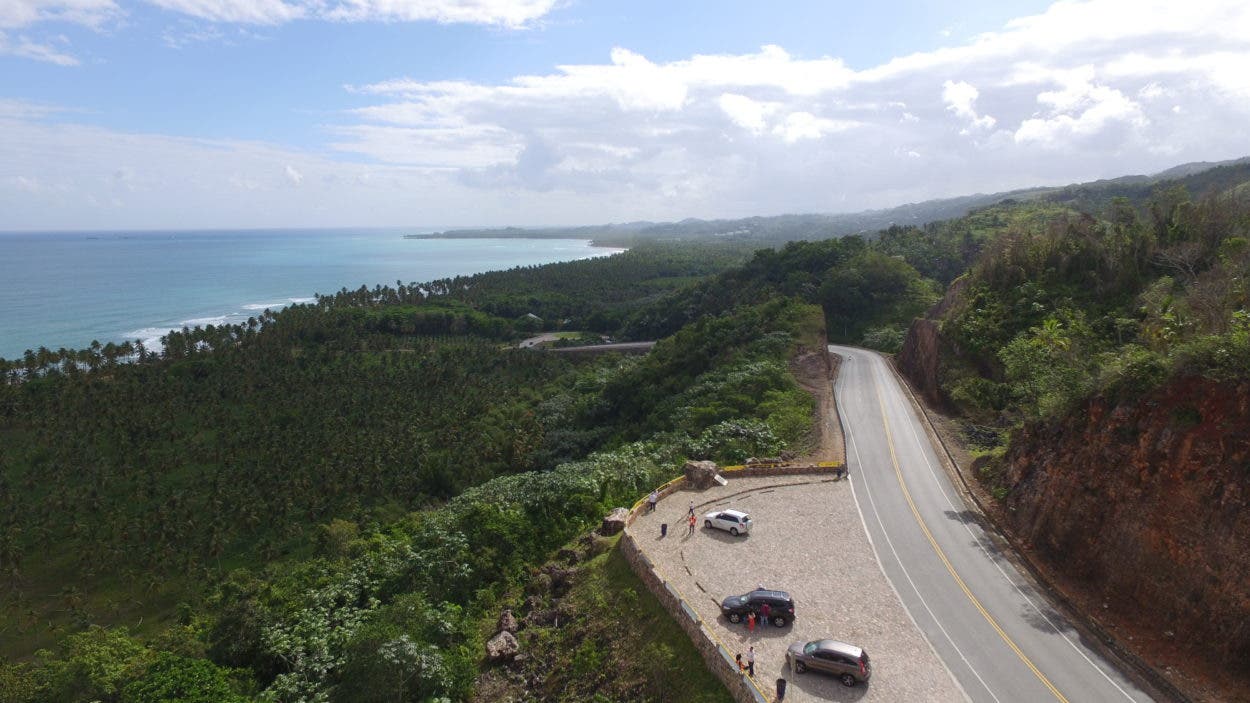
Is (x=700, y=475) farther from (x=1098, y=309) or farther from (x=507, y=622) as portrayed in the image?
(x=1098, y=309)

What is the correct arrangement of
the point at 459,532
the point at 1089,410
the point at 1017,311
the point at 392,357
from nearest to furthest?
1. the point at 1089,410
2. the point at 459,532
3. the point at 1017,311
4. the point at 392,357

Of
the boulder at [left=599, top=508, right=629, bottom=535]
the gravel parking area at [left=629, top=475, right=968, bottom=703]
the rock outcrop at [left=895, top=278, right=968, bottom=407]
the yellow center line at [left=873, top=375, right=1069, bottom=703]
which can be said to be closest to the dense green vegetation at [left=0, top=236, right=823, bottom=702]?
the boulder at [left=599, top=508, right=629, bottom=535]

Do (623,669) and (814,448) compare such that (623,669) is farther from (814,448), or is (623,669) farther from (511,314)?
(511,314)

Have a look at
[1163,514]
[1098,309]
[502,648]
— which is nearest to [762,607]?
[502,648]

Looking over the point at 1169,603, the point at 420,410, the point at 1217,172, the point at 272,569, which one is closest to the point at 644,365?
the point at 420,410

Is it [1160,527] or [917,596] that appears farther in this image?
[917,596]

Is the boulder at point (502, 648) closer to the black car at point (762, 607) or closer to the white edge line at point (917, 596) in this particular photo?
the black car at point (762, 607)
